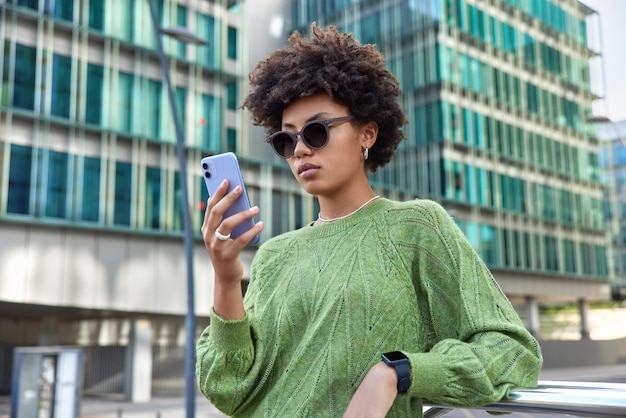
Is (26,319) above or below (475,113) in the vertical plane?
below

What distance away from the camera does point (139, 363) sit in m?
25.2

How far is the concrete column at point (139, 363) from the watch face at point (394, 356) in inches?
982

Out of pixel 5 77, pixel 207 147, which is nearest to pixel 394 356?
pixel 5 77

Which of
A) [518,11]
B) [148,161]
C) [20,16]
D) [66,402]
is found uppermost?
[518,11]

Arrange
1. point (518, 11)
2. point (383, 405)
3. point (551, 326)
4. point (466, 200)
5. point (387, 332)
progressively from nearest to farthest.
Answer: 1. point (383, 405)
2. point (387, 332)
3. point (466, 200)
4. point (518, 11)
5. point (551, 326)

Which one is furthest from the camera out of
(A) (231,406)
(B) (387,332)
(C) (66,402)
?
(C) (66,402)

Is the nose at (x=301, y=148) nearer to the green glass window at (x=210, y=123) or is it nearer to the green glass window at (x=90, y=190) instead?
the green glass window at (x=90, y=190)

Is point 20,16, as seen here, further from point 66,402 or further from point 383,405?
point 383,405

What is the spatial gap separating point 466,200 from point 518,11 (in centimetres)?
1170

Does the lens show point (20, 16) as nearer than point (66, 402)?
No

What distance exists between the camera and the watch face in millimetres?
1387

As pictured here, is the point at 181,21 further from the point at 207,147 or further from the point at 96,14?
the point at 207,147

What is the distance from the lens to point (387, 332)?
1.54 m

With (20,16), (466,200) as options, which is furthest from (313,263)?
(466,200)
